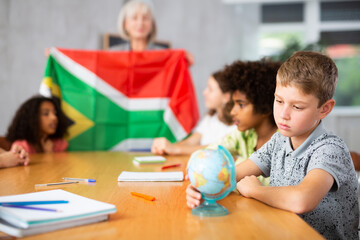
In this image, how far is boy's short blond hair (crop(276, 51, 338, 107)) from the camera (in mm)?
1044

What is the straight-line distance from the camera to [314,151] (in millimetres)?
1058

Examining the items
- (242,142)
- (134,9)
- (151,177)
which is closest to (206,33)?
(134,9)

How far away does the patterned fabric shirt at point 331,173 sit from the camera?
996mm

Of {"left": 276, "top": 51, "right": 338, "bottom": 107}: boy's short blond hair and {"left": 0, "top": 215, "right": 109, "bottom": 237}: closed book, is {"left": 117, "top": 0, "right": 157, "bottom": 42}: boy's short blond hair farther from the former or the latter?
{"left": 0, "top": 215, "right": 109, "bottom": 237}: closed book

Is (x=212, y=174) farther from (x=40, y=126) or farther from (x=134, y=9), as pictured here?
(x=134, y=9)

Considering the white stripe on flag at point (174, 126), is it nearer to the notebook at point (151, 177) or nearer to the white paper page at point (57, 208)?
the notebook at point (151, 177)

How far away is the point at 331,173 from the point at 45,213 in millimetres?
686

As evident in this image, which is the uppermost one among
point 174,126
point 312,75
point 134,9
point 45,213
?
point 134,9

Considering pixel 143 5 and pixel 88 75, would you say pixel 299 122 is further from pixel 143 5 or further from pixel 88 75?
pixel 143 5

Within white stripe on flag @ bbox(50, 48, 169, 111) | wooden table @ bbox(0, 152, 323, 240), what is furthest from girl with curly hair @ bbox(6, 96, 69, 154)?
wooden table @ bbox(0, 152, 323, 240)

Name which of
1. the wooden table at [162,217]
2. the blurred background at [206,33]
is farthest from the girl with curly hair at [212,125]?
the blurred background at [206,33]

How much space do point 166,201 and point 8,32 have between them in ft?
9.74

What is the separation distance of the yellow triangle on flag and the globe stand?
1.82 metres

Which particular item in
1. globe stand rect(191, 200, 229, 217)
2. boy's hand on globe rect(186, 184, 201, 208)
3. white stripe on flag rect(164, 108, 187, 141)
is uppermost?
boy's hand on globe rect(186, 184, 201, 208)
